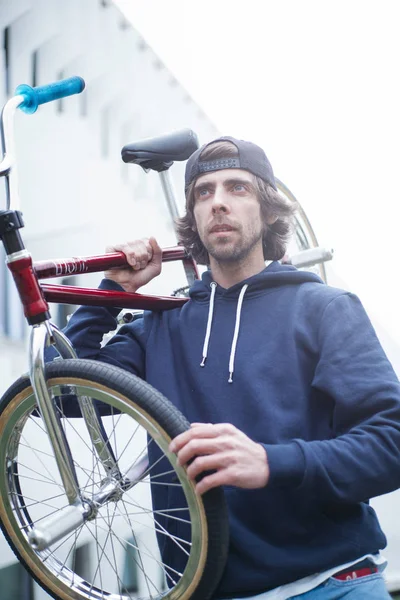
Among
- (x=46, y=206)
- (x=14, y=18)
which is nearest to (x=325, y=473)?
(x=46, y=206)

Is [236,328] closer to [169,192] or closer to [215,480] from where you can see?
[215,480]

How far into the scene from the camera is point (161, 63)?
1912 millimetres

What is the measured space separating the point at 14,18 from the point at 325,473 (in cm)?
129

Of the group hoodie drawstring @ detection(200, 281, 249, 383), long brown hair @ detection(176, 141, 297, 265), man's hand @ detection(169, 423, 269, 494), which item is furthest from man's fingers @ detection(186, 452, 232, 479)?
long brown hair @ detection(176, 141, 297, 265)

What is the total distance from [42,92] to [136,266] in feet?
1.16

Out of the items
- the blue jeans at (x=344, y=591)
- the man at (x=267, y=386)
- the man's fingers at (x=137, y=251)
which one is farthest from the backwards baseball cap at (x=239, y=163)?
the blue jeans at (x=344, y=591)

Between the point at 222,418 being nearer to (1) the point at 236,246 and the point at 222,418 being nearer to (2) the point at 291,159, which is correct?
(1) the point at 236,246

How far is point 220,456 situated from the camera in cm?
90

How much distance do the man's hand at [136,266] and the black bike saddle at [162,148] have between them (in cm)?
19

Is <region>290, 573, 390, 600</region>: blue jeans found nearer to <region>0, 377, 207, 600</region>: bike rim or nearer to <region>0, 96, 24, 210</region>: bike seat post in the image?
<region>0, 377, 207, 600</region>: bike rim

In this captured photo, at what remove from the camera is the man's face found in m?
1.21

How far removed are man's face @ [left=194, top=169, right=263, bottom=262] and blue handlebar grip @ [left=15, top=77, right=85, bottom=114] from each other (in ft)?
0.89

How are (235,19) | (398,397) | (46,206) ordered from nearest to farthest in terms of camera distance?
(398,397) < (46,206) < (235,19)

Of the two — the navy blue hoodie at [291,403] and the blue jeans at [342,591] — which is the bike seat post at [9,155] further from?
the blue jeans at [342,591]
